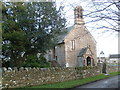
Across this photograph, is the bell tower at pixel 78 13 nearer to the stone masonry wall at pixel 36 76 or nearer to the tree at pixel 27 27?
the tree at pixel 27 27

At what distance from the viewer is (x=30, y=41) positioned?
524 inches

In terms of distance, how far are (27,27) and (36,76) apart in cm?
422

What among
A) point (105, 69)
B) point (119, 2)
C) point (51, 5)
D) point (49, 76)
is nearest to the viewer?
point (119, 2)

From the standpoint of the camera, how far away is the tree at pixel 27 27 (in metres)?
12.2

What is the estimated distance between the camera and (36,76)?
11656mm

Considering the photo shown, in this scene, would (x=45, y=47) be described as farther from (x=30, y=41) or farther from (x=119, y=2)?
(x=119, y=2)

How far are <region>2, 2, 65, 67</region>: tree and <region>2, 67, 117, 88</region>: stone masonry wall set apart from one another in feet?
7.19

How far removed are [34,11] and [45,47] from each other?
10.6 feet

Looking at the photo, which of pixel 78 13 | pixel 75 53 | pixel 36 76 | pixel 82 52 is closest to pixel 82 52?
pixel 82 52

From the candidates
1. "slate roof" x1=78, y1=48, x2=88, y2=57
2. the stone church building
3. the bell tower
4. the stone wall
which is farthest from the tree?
"slate roof" x1=78, y1=48, x2=88, y2=57

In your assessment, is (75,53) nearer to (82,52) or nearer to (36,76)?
(82,52)

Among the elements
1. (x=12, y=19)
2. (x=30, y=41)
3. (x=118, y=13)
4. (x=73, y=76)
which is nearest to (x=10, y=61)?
(x=30, y=41)

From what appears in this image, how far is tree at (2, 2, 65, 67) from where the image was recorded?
1219 centimetres

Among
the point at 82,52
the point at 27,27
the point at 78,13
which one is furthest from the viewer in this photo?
the point at 82,52
